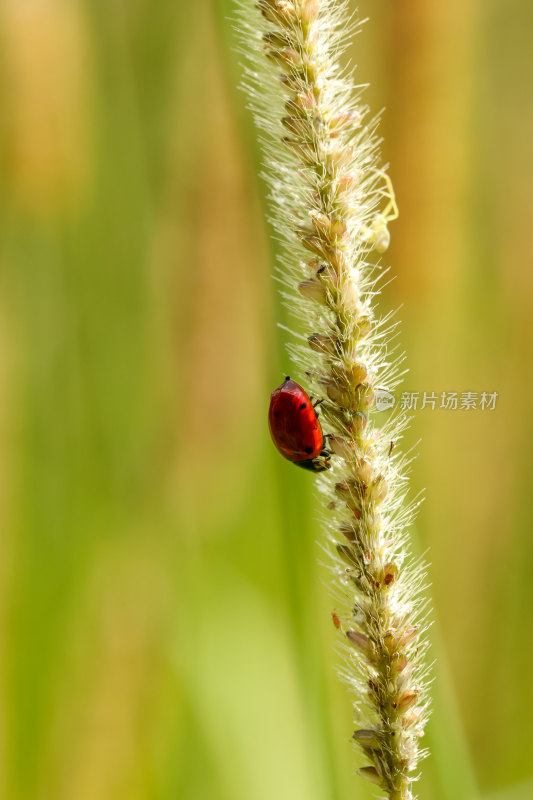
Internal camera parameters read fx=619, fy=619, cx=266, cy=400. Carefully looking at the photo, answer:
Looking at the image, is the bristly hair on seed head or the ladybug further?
the ladybug

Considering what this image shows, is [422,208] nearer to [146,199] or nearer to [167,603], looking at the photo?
[146,199]

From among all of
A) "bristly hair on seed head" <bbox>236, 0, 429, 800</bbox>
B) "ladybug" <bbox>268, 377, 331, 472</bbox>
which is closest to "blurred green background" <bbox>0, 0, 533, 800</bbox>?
"ladybug" <bbox>268, 377, 331, 472</bbox>

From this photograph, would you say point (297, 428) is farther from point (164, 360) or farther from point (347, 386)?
point (164, 360)

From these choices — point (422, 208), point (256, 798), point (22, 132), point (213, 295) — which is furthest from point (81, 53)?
point (256, 798)

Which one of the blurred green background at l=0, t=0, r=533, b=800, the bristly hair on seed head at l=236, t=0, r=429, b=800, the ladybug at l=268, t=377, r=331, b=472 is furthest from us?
the blurred green background at l=0, t=0, r=533, b=800

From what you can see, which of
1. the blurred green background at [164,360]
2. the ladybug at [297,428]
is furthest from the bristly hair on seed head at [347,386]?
the blurred green background at [164,360]

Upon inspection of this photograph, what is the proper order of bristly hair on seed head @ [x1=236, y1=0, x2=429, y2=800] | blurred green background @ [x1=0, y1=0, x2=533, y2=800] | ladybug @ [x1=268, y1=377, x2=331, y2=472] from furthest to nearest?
blurred green background @ [x1=0, y1=0, x2=533, y2=800] < ladybug @ [x1=268, y1=377, x2=331, y2=472] < bristly hair on seed head @ [x1=236, y1=0, x2=429, y2=800]

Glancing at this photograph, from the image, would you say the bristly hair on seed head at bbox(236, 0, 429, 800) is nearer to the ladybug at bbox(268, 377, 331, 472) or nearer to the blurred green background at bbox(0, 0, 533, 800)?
the ladybug at bbox(268, 377, 331, 472)
